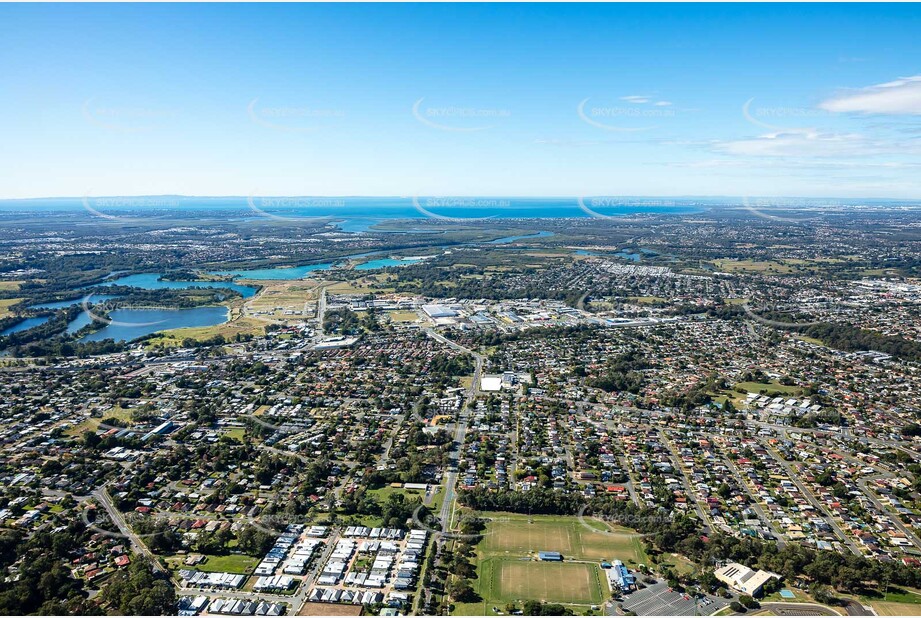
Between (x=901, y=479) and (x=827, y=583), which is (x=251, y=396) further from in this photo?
(x=901, y=479)

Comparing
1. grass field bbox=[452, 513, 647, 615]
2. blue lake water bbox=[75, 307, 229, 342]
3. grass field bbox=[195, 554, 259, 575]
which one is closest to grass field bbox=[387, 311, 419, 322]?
blue lake water bbox=[75, 307, 229, 342]

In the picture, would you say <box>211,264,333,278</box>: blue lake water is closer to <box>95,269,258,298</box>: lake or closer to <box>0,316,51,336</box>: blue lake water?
<box>95,269,258,298</box>: lake

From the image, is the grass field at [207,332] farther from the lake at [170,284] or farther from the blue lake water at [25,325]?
the lake at [170,284]

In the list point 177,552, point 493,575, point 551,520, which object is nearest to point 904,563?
point 551,520

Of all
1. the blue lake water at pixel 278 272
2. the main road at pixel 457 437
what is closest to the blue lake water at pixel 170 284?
the blue lake water at pixel 278 272

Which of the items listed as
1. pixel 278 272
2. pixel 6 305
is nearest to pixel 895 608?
pixel 6 305

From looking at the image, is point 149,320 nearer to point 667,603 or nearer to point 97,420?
point 97,420
